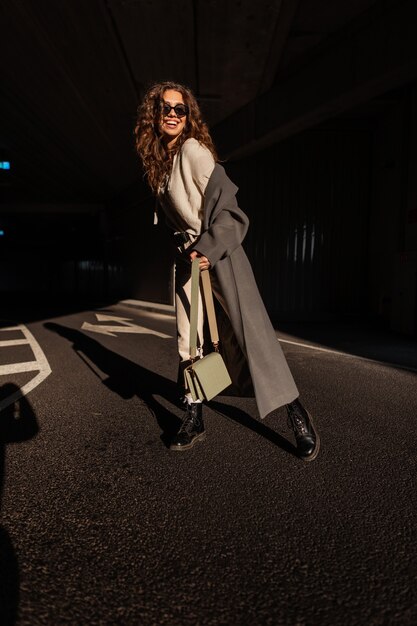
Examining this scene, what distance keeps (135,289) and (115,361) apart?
13106 millimetres

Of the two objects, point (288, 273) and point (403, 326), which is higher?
point (288, 273)

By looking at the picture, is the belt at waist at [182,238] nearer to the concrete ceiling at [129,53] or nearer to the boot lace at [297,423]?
the boot lace at [297,423]

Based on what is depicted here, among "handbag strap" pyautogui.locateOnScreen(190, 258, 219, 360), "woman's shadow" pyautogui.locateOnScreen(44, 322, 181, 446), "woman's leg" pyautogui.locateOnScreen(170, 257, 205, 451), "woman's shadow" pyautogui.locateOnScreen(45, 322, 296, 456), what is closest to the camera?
"handbag strap" pyautogui.locateOnScreen(190, 258, 219, 360)

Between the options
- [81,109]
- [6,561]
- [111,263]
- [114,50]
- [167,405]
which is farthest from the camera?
[111,263]

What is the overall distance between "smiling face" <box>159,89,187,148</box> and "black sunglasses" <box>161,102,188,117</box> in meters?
0.01

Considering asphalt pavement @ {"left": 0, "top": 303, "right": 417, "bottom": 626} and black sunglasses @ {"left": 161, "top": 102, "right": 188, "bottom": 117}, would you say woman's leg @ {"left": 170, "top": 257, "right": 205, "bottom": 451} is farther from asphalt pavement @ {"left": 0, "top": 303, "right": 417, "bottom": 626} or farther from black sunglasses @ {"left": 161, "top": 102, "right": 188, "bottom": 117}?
black sunglasses @ {"left": 161, "top": 102, "right": 188, "bottom": 117}

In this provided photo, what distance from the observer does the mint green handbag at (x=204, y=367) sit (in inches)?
79.6

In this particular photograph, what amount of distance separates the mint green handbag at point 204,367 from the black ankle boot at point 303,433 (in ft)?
1.51

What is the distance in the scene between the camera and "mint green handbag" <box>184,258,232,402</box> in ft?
6.63

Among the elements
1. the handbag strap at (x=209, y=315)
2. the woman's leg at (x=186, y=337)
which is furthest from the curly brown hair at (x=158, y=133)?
the handbag strap at (x=209, y=315)

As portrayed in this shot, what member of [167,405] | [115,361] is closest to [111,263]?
[115,361]

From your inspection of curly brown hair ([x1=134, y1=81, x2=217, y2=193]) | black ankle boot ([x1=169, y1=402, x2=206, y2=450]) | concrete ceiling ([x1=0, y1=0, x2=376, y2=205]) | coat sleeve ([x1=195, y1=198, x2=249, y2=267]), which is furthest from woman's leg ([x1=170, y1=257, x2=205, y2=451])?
concrete ceiling ([x1=0, y1=0, x2=376, y2=205])

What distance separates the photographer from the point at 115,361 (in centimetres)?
485

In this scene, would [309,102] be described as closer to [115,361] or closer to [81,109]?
[81,109]
